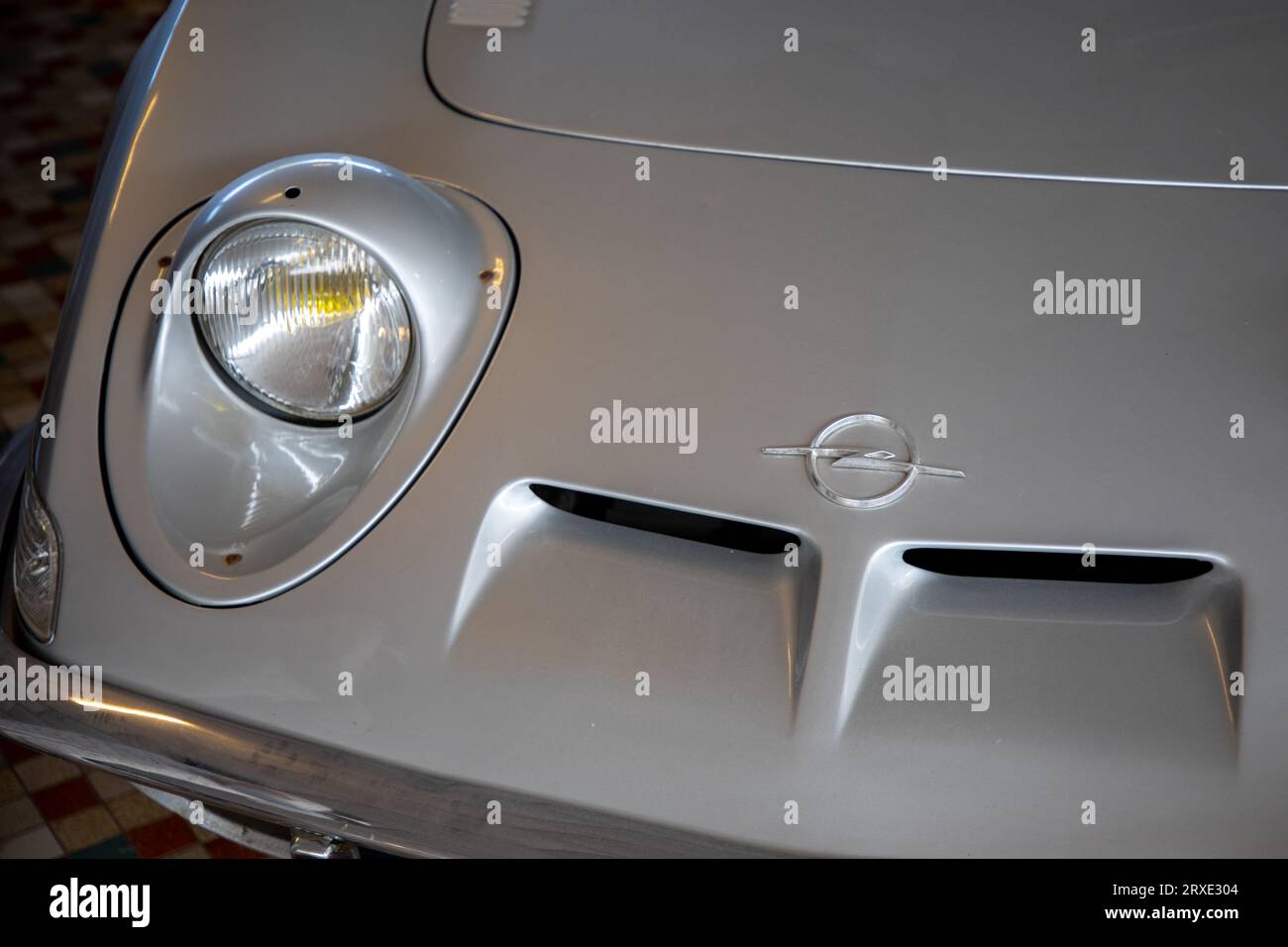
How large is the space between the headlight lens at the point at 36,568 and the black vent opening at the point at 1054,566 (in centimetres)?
82

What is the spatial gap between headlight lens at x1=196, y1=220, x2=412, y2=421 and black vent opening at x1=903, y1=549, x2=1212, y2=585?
0.55 meters

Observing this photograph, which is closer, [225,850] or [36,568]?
[36,568]

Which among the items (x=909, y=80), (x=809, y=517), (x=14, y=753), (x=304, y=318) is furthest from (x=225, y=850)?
(x=909, y=80)

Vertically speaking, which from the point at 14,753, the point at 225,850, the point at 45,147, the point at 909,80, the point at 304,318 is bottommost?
the point at 225,850

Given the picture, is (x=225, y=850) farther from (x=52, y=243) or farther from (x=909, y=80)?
(x=52, y=243)

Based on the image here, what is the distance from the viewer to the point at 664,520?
1.20 meters

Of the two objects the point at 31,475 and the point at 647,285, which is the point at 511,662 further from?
the point at 31,475

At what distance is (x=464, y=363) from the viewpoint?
1.25m

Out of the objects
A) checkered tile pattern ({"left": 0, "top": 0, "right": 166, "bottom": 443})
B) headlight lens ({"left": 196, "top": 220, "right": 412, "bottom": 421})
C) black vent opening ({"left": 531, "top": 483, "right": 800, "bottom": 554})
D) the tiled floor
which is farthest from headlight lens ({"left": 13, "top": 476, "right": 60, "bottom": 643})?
checkered tile pattern ({"left": 0, "top": 0, "right": 166, "bottom": 443})

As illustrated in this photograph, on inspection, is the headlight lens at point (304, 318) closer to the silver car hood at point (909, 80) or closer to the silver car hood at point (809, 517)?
the silver car hood at point (809, 517)

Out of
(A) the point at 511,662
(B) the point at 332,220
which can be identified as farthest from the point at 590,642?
(B) the point at 332,220

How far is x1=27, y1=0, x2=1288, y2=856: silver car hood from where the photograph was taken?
1091mm

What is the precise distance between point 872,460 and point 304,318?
566mm
